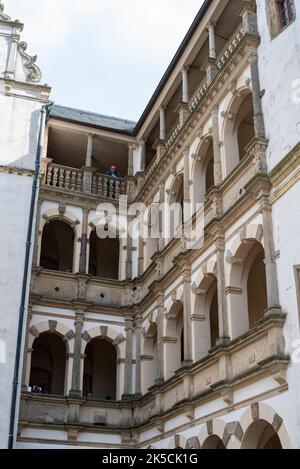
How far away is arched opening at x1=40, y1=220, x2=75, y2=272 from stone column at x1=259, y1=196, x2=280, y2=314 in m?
13.1

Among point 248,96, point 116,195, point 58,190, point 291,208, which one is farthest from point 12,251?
point 291,208

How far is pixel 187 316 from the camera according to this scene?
18969mm

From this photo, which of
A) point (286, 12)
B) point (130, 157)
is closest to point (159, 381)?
point (130, 157)

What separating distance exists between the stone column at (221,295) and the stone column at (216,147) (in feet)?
6.05

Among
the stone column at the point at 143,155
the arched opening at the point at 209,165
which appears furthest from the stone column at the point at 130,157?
the arched opening at the point at 209,165

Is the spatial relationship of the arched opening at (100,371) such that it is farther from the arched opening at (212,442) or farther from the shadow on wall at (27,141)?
the arched opening at (212,442)

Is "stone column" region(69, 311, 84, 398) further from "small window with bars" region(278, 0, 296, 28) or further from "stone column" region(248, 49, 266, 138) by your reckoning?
"small window with bars" region(278, 0, 296, 28)

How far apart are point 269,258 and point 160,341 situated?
23.4 ft

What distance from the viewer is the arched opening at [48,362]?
25.4m

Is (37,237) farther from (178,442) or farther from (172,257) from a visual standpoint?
(178,442)

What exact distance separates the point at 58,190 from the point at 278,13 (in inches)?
435

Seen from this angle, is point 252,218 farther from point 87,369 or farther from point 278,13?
point 87,369

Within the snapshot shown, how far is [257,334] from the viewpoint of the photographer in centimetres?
1455

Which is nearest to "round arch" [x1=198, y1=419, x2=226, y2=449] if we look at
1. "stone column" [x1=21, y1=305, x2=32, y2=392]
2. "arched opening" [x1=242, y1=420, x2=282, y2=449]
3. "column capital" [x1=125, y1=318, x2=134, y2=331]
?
"arched opening" [x1=242, y1=420, x2=282, y2=449]
